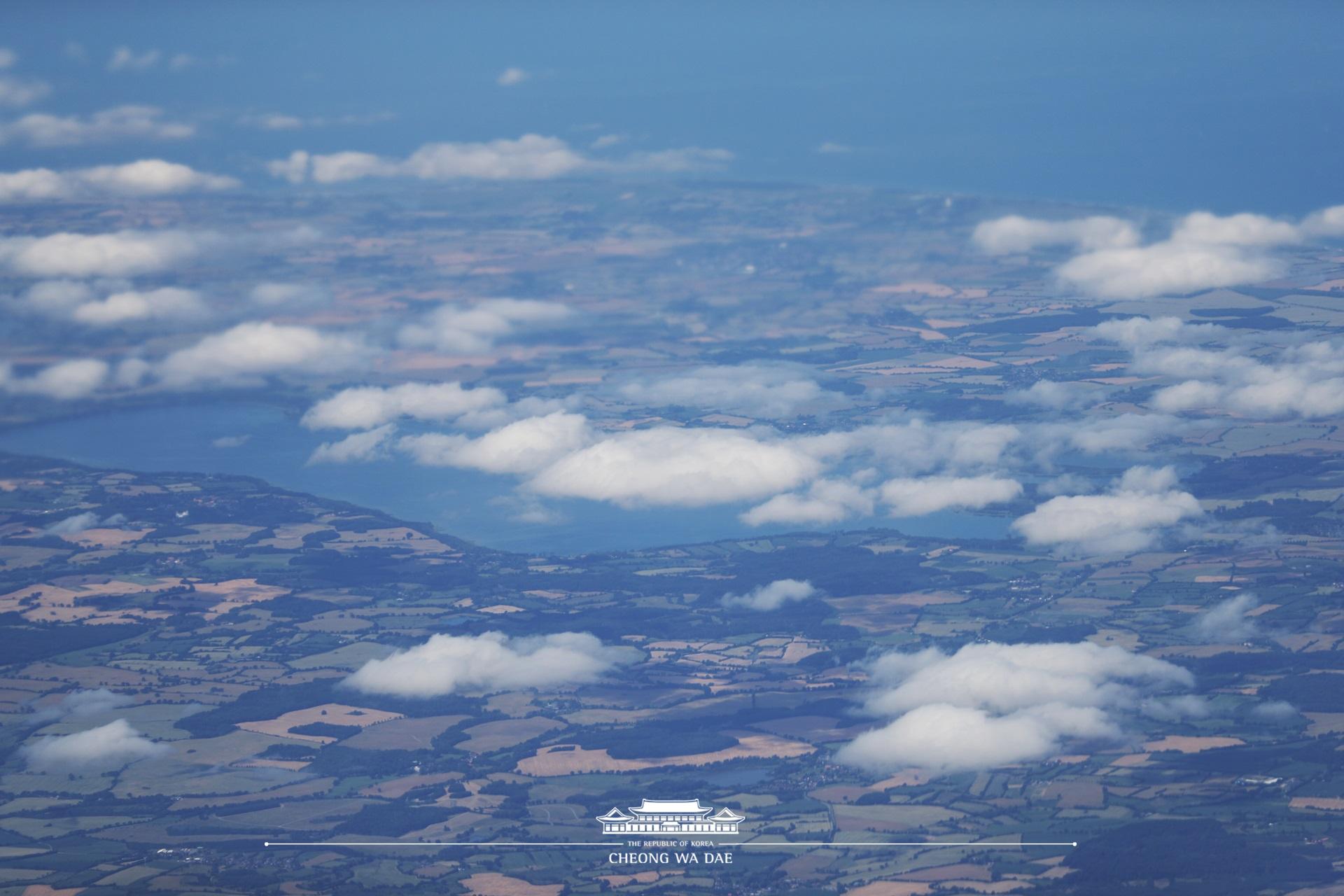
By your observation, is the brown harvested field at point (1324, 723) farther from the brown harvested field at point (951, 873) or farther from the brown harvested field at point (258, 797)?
the brown harvested field at point (258, 797)

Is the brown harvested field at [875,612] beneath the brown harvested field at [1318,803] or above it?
above

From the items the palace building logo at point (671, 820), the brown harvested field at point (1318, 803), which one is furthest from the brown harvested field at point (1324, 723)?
the palace building logo at point (671, 820)

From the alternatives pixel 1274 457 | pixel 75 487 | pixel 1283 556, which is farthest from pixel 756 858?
pixel 75 487

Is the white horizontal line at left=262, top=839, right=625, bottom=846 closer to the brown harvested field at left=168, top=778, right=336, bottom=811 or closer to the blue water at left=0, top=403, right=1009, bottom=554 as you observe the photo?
the brown harvested field at left=168, top=778, right=336, bottom=811

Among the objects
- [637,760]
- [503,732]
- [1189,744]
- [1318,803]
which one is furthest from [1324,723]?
[503,732]

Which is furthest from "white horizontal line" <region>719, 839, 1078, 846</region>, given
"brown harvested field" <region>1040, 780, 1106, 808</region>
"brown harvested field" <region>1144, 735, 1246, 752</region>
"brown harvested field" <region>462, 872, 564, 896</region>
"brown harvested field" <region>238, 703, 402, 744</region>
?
"brown harvested field" <region>238, 703, 402, 744</region>

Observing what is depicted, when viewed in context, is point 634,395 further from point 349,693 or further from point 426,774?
point 426,774
